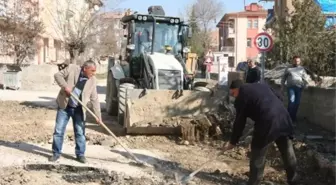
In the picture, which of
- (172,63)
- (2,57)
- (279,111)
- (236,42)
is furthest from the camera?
(236,42)

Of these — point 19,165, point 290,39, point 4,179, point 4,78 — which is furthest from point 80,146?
point 4,78

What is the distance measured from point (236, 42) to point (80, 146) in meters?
81.0

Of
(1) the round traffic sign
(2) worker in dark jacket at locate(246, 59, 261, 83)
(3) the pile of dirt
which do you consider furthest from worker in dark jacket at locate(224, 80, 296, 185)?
(1) the round traffic sign

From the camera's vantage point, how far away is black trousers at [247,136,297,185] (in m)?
6.59

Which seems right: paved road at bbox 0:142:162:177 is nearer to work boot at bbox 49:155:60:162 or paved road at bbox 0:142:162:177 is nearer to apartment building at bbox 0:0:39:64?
work boot at bbox 49:155:60:162

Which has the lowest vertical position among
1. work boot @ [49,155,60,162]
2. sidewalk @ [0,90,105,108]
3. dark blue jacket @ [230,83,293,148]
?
work boot @ [49,155,60,162]

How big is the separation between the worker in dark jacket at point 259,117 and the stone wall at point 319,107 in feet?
16.5

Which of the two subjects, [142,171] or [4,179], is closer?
[4,179]

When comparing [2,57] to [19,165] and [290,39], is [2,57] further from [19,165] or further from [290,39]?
[19,165]

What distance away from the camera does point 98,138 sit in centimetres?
1013

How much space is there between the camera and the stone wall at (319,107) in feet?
37.2

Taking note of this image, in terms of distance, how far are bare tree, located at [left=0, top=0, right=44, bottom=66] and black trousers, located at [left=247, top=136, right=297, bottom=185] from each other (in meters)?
20.6

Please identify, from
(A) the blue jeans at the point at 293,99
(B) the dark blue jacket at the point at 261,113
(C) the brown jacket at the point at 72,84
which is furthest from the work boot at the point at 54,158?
(A) the blue jeans at the point at 293,99

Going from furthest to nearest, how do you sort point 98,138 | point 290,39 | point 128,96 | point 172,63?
1. point 290,39
2. point 172,63
3. point 128,96
4. point 98,138
